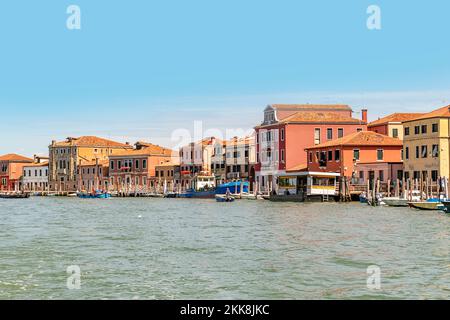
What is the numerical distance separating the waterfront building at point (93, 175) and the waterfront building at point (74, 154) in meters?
0.79

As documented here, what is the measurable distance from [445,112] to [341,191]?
973 cm

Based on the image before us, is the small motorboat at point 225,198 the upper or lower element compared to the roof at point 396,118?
lower

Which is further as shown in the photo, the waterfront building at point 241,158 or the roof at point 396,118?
the waterfront building at point 241,158

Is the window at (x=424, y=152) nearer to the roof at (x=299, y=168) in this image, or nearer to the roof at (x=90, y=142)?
the roof at (x=299, y=168)

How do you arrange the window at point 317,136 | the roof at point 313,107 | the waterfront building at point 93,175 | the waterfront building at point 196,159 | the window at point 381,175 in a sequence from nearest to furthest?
1. the window at point 381,175
2. the window at point 317,136
3. the roof at point 313,107
4. the waterfront building at point 196,159
5. the waterfront building at point 93,175

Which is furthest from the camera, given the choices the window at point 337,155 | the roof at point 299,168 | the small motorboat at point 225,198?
the roof at point 299,168

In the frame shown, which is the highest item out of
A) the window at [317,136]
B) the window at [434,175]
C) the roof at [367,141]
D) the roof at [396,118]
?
the roof at [396,118]

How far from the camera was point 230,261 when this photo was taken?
17.2 m

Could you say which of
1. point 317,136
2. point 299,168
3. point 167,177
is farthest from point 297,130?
point 167,177

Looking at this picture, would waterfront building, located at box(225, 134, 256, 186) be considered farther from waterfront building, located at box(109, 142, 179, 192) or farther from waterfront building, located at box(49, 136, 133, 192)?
waterfront building, located at box(49, 136, 133, 192)

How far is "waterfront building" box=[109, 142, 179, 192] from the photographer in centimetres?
9719

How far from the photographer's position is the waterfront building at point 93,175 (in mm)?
104562

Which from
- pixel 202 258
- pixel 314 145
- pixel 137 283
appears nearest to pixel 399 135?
pixel 314 145

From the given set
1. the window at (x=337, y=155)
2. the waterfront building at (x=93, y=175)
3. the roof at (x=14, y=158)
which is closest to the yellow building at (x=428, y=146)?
the window at (x=337, y=155)
